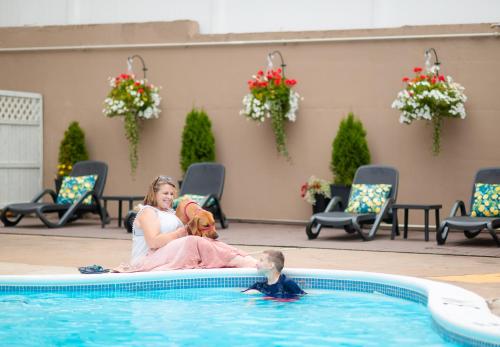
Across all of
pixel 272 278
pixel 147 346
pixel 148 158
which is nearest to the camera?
pixel 147 346

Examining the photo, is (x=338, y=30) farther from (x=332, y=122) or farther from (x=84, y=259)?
(x=84, y=259)

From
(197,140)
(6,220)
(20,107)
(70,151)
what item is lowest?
(6,220)

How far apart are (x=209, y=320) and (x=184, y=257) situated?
4.32ft

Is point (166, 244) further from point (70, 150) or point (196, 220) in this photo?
point (70, 150)

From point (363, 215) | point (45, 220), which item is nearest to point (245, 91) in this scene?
point (363, 215)

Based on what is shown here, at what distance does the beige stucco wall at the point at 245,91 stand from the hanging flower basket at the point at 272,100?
394 mm

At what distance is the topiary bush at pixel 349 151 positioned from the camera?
46.5ft

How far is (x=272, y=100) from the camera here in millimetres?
14336

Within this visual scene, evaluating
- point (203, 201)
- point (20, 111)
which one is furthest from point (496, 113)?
point (20, 111)

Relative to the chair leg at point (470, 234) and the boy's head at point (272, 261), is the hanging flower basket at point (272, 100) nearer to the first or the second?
the chair leg at point (470, 234)

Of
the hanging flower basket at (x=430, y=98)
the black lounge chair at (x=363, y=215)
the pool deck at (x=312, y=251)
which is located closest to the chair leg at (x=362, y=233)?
the black lounge chair at (x=363, y=215)

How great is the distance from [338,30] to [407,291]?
7580 millimetres

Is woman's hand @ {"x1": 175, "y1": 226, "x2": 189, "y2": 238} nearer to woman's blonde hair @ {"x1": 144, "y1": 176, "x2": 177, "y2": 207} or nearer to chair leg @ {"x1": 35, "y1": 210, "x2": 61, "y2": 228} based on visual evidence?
woman's blonde hair @ {"x1": 144, "y1": 176, "x2": 177, "y2": 207}

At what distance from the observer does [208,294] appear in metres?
8.13
